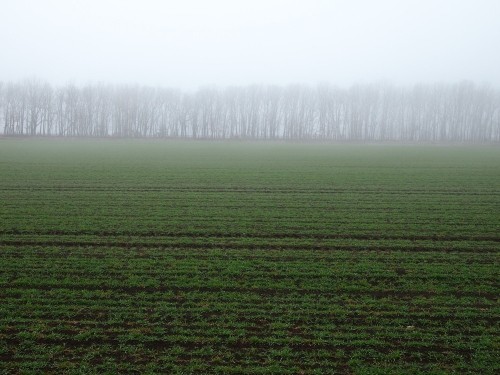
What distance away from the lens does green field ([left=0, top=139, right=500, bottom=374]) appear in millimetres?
5297

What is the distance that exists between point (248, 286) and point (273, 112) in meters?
98.3

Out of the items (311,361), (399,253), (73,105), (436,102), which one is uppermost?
(436,102)

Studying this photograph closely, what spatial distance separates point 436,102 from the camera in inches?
3974

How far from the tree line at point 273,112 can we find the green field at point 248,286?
84163 millimetres

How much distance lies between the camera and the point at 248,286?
7254 mm

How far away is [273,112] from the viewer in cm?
10269

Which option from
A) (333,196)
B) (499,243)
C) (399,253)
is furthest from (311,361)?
(333,196)

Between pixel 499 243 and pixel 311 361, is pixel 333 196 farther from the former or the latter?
pixel 311 361

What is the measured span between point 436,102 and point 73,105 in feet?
314

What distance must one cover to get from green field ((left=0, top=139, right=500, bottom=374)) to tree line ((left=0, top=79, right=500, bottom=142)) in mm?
84163

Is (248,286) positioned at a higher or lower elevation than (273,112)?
lower

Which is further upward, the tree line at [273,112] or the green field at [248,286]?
the tree line at [273,112]

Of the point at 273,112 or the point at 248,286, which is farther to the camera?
the point at 273,112

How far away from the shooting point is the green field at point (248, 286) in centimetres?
530
